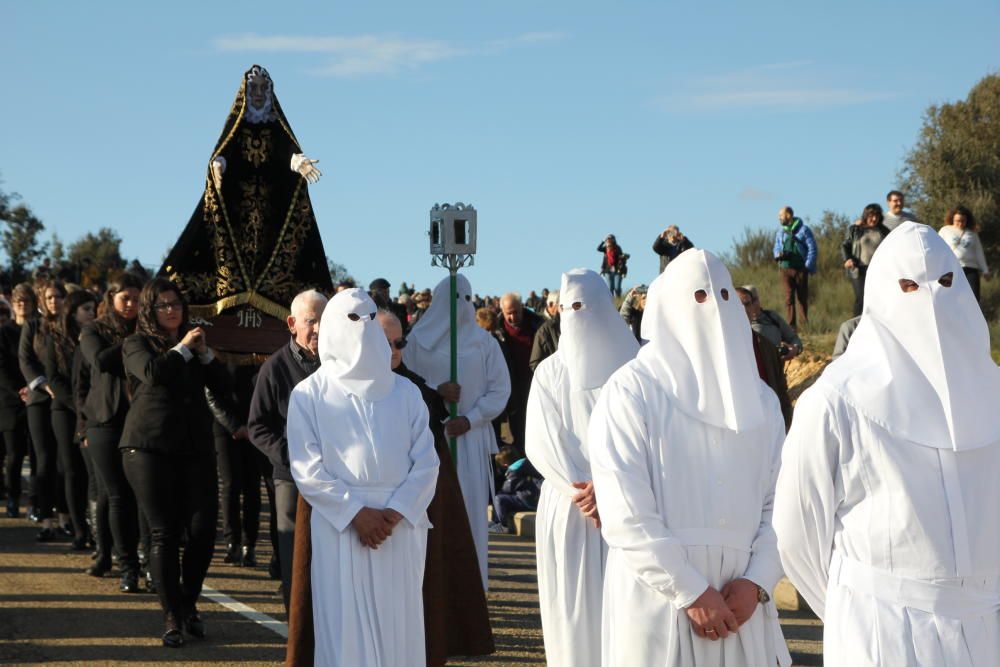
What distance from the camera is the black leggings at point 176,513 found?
8547 mm

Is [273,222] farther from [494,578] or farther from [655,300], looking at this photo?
[655,300]

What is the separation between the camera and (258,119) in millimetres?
12078

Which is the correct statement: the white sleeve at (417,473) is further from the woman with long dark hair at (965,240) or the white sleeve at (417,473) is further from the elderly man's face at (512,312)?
the woman with long dark hair at (965,240)

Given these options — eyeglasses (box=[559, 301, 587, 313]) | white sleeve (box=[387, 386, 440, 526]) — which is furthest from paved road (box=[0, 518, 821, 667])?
eyeglasses (box=[559, 301, 587, 313])

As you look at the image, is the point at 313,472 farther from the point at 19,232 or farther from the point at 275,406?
the point at 19,232

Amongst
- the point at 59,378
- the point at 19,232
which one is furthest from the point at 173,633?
the point at 19,232

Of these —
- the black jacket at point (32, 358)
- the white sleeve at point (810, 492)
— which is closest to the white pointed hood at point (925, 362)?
the white sleeve at point (810, 492)

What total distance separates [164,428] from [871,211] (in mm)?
10946

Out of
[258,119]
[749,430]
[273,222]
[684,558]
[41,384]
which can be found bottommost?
[684,558]

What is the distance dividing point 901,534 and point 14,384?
36.1ft

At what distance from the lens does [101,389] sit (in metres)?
9.97

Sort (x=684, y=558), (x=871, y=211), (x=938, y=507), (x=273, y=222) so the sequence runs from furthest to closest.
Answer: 1. (x=871, y=211)
2. (x=273, y=222)
3. (x=684, y=558)
4. (x=938, y=507)

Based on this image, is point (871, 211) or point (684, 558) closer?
point (684, 558)

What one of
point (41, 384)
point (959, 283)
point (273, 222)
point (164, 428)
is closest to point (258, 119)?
point (273, 222)
